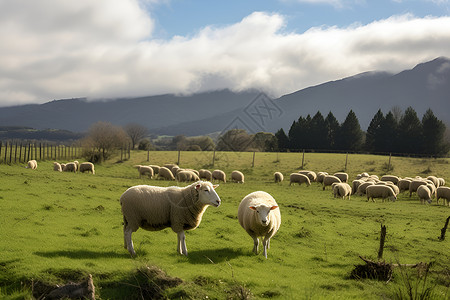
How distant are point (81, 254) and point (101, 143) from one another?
46315 millimetres

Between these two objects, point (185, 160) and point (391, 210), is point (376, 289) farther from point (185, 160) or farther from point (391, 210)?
point (185, 160)

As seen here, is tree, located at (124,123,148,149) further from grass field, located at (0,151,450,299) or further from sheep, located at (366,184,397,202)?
grass field, located at (0,151,450,299)

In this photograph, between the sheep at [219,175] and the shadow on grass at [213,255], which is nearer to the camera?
the shadow on grass at [213,255]

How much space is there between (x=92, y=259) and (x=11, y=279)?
178cm

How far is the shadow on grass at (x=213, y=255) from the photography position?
1002cm

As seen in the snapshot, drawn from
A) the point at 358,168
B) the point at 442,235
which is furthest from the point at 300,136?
the point at 442,235

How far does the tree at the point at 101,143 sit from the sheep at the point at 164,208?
43.9 meters

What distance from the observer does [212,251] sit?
36.4ft

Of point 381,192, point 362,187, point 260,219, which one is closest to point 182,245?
point 260,219

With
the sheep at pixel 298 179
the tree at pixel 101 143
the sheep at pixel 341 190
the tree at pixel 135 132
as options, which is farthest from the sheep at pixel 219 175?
the tree at pixel 135 132

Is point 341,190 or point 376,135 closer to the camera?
point 341,190

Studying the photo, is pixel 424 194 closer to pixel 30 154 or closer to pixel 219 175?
pixel 219 175

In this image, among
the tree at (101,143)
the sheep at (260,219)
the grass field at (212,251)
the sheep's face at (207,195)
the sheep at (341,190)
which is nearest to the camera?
the grass field at (212,251)

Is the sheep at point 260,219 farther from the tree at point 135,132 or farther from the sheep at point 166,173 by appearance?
the tree at point 135,132
